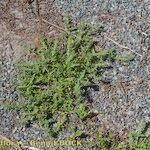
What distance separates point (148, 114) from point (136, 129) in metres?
0.14

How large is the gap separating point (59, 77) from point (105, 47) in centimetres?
42

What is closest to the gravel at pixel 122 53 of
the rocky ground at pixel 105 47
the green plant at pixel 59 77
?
the rocky ground at pixel 105 47

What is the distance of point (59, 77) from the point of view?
3.42 m

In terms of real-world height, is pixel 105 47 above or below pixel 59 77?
above

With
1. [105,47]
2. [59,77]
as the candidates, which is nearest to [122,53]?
[105,47]

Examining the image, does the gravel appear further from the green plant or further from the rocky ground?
the green plant

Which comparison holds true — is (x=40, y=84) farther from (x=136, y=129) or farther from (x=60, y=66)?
(x=136, y=129)

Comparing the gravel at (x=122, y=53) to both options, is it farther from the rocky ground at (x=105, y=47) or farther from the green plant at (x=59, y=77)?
the green plant at (x=59, y=77)

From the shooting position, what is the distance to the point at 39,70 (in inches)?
136

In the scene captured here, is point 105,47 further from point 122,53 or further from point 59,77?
point 59,77

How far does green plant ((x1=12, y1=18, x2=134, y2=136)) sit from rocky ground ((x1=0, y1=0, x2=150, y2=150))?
7 cm

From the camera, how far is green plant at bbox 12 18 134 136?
10.7 ft

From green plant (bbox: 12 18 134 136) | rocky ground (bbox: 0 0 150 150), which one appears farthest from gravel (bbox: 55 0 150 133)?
green plant (bbox: 12 18 134 136)

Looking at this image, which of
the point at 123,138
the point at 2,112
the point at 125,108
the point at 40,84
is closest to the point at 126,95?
the point at 125,108
